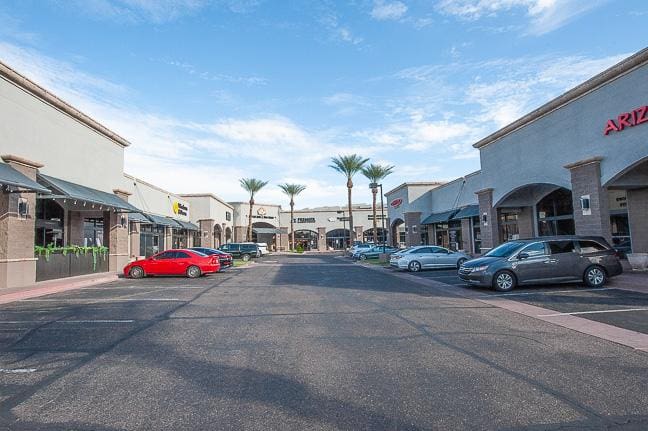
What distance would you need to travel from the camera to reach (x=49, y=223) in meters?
20.2

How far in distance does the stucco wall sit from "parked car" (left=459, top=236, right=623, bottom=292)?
1872cm

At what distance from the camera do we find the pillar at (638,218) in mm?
17812

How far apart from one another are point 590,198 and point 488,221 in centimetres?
841

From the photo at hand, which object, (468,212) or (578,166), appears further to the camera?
(468,212)

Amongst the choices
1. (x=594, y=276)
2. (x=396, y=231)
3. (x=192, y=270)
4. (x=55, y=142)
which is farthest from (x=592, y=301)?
(x=396, y=231)

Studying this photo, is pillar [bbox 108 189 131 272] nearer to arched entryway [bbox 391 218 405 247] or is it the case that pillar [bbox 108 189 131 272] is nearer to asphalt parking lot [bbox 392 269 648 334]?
asphalt parking lot [bbox 392 269 648 334]

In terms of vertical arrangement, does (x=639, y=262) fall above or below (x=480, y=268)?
below

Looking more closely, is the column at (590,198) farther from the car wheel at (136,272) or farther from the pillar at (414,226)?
the pillar at (414,226)

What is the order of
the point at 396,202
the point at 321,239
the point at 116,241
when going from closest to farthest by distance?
the point at 116,241 < the point at 396,202 < the point at 321,239

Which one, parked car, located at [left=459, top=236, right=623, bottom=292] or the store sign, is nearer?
parked car, located at [left=459, top=236, right=623, bottom=292]

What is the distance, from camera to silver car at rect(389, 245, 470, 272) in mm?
23438

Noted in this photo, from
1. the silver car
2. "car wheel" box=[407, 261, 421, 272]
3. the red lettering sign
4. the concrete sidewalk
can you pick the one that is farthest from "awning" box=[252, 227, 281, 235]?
the concrete sidewalk

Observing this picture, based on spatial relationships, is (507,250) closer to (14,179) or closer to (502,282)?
(502,282)

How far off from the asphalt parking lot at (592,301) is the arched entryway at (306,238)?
64748 mm
